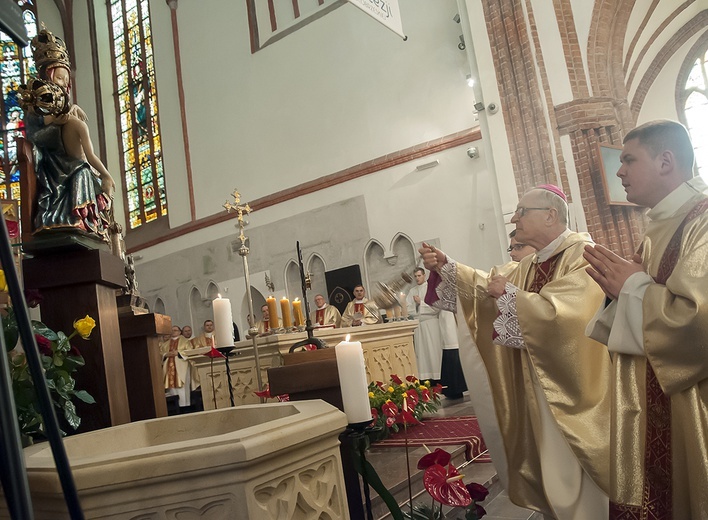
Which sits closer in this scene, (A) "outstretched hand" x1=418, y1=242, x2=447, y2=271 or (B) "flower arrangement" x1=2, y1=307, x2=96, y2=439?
(B) "flower arrangement" x1=2, y1=307, x2=96, y2=439

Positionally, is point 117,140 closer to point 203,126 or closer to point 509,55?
point 203,126

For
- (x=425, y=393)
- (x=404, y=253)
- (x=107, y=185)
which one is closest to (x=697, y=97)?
(x=404, y=253)

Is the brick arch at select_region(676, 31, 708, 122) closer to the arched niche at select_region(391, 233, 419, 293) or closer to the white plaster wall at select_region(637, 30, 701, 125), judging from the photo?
the white plaster wall at select_region(637, 30, 701, 125)

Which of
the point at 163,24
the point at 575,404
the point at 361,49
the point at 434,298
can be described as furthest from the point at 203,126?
the point at 575,404

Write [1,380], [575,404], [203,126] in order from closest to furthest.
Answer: [1,380] < [575,404] < [203,126]

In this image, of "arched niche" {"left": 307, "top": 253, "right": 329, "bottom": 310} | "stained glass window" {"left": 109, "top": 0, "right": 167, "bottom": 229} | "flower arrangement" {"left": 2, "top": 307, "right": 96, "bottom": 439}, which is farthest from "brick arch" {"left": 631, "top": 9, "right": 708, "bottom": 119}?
"flower arrangement" {"left": 2, "top": 307, "right": 96, "bottom": 439}

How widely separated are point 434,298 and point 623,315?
1427mm

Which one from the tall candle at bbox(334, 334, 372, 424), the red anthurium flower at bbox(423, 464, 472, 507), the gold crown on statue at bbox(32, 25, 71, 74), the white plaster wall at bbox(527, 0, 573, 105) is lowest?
the red anthurium flower at bbox(423, 464, 472, 507)

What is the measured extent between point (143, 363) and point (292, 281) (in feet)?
30.8

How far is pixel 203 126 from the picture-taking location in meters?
14.2

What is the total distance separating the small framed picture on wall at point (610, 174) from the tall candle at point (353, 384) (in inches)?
291

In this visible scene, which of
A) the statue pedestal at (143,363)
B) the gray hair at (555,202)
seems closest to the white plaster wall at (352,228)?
the gray hair at (555,202)

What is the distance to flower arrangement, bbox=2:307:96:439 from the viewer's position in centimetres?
162

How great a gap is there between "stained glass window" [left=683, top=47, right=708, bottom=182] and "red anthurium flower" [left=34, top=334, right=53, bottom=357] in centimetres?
1332
